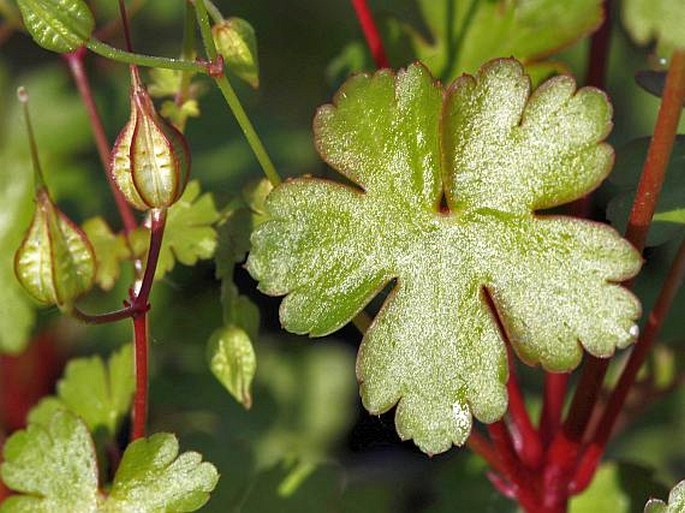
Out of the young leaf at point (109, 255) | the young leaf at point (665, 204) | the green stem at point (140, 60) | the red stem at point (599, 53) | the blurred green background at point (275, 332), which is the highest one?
the green stem at point (140, 60)

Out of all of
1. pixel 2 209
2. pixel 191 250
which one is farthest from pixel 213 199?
pixel 2 209

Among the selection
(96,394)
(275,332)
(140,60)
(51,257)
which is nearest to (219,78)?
(140,60)

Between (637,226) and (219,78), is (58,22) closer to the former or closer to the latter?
(219,78)

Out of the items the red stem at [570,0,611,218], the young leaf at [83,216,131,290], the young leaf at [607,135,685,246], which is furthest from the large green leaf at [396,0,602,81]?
the young leaf at [83,216,131,290]

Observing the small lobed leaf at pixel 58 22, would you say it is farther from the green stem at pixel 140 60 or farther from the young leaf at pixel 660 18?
the young leaf at pixel 660 18

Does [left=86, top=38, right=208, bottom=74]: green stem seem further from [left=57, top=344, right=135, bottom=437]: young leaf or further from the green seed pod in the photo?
[left=57, top=344, right=135, bottom=437]: young leaf

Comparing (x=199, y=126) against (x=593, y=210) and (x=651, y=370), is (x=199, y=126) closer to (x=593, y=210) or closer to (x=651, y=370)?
(x=593, y=210)

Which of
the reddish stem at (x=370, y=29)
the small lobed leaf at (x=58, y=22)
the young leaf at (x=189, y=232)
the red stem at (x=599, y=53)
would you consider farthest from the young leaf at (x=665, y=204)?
the small lobed leaf at (x=58, y=22)
